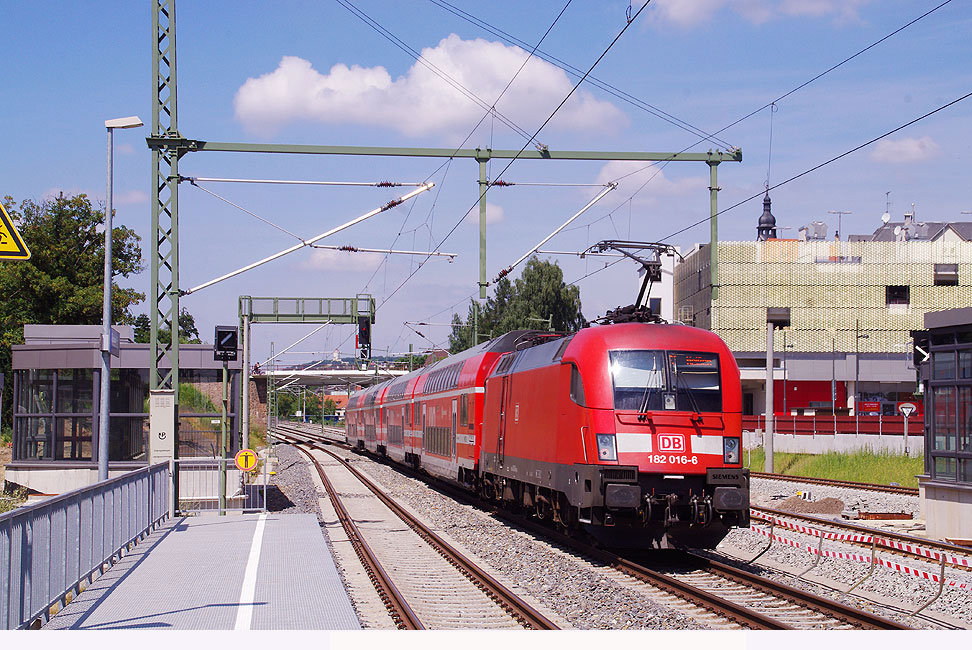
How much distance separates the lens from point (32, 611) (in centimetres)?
888

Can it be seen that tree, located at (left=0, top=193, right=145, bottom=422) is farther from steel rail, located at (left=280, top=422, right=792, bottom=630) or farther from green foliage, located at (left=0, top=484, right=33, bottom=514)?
steel rail, located at (left=280, top=422, right=792, bottom=630)

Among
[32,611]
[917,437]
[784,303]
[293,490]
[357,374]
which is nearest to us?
[32,611]

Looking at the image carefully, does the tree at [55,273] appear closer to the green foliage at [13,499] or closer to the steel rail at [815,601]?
the green foliage at [13,499]

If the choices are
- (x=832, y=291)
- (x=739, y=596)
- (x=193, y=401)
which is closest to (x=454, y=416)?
(x=193, y=401)

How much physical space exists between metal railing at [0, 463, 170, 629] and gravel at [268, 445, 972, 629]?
16.4 ft

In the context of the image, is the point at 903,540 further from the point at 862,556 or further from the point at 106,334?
the point at 106,334

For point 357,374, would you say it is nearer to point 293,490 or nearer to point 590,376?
point 293,490

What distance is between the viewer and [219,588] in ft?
36.2

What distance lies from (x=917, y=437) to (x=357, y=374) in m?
51.5

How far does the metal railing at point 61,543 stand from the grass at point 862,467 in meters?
20.7

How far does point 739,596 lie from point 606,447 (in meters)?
2.68

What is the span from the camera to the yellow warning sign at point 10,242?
735 cm

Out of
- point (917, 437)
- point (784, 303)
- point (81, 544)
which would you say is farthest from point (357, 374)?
point (81, 544)

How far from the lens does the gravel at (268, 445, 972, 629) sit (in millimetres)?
10766
